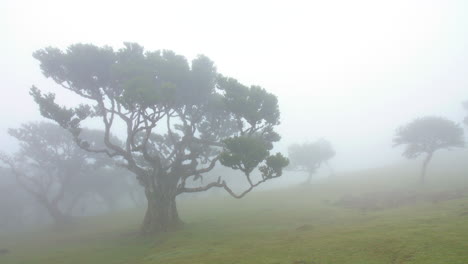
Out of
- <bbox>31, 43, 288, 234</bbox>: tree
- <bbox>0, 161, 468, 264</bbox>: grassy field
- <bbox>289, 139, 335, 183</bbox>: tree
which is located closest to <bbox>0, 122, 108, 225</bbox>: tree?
<bbox>0, 161, 468, 264</bbox>: grassy field

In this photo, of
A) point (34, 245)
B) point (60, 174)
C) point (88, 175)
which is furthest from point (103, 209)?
point (34, 245)

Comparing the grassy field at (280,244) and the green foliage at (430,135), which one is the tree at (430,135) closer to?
the green foliage at (430,135)

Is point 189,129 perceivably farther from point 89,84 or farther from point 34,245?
point 34,245

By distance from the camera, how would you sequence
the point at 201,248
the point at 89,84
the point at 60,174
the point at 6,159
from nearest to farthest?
the point at 201,248, the point at 89,84, the point at 6,159, the point at 60,174

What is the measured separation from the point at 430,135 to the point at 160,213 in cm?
6042

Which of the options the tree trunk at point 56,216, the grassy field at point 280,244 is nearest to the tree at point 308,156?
the grassy field at point 280,244

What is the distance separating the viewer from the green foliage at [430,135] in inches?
2437

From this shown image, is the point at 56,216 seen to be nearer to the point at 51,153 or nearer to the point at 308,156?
the point at 51,153

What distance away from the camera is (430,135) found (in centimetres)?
6322

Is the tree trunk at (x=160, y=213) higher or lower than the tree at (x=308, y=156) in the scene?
lower

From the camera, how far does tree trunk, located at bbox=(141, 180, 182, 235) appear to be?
110ft

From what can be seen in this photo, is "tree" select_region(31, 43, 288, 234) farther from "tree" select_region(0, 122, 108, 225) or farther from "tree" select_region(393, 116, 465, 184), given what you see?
"tree" select_region(393, 116, 465, 184)

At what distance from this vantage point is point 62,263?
2378 cm

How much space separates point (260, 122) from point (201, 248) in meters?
15.5
